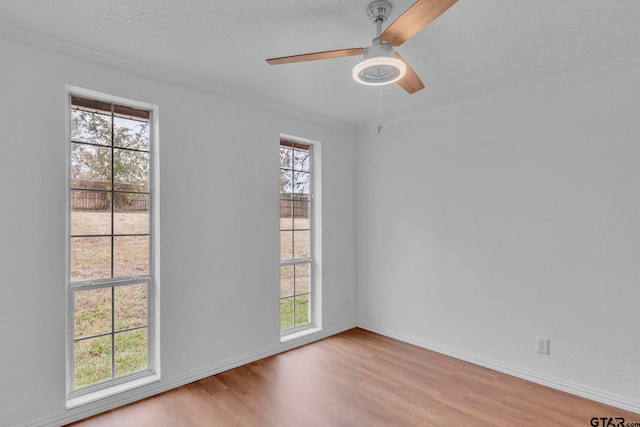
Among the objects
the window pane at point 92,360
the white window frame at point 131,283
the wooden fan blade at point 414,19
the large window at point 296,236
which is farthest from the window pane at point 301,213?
the wooden fan blade at point 414,19

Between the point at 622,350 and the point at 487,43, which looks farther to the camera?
the point at 622,350

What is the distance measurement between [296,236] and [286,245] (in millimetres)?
179

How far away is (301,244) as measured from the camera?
3955 mm

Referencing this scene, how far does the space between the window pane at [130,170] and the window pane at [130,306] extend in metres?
0.79

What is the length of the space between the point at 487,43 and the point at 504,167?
4.02 feet

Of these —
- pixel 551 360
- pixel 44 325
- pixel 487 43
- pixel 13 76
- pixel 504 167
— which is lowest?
pixel 551 360

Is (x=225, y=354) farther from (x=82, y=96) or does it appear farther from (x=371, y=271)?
(x=82, y=96)

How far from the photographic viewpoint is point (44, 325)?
7.33 ft

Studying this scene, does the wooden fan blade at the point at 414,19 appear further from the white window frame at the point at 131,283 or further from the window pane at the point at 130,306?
the window pane at the point at 130,306

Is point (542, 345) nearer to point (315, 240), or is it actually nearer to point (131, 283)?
→ point (315, 240)

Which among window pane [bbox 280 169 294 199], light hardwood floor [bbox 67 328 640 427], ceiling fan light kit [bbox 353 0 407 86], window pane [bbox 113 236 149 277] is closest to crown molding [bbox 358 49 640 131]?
window pane [bbox 280 169 294 199]

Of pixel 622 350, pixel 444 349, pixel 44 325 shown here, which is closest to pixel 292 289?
pixel 444 349

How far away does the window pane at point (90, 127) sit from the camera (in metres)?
2.49

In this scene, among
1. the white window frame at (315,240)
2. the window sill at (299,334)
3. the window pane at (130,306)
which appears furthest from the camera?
the white window frame at (315,240)
